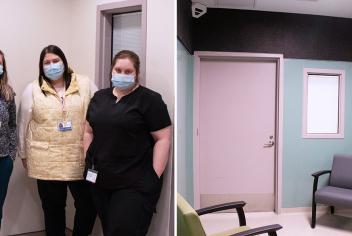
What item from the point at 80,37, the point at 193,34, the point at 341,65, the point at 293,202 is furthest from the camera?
the point at 293,202

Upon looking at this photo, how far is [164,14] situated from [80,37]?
264 millimetres

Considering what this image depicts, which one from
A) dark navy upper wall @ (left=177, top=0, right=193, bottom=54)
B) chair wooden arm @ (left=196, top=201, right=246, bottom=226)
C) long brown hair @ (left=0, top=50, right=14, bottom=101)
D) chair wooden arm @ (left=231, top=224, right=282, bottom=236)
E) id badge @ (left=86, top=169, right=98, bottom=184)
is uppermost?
dark navy upper wall @ (left=177, top=0, right=193, bottom=54)

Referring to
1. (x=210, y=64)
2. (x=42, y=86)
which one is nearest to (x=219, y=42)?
(x=210, y=64)

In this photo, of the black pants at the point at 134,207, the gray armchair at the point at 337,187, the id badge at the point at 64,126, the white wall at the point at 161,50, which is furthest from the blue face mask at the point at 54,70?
the gray armchair at the point at 337,187

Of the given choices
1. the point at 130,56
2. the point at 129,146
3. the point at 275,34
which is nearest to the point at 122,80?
the point at 130,56

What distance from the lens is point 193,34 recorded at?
26.5 inches

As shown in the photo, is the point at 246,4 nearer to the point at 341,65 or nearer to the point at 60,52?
the point at 341,65

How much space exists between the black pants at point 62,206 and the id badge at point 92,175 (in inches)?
4.4

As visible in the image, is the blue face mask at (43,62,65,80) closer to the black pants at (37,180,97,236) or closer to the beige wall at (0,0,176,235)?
the beige wall at (0,0,176,235)

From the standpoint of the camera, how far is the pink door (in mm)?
704

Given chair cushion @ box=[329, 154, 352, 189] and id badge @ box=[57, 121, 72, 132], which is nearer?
id badge @ box=[57, 121, 72, 132]

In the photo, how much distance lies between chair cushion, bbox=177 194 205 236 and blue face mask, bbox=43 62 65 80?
55cm

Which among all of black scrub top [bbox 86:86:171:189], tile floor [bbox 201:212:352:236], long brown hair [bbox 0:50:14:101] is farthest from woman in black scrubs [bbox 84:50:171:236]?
long brown hair [bbox 0:50:14:101]

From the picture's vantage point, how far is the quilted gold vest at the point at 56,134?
33.4 inches
